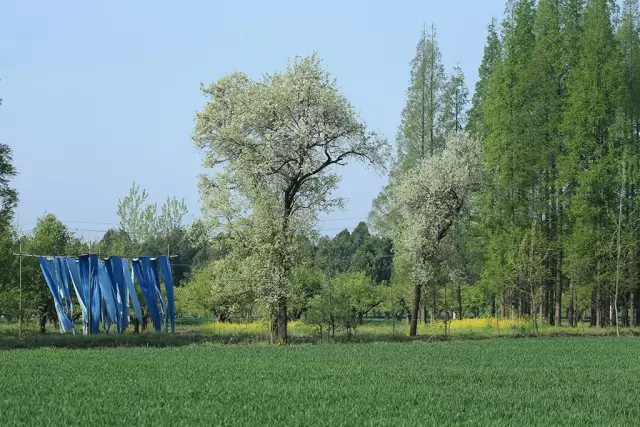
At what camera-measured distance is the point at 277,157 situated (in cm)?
3300

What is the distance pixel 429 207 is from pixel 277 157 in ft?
30.3

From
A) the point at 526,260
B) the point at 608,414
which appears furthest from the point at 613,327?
the point at 608,414

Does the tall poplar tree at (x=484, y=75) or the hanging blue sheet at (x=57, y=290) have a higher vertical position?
the tall poplar tree at (x=484, y=75)

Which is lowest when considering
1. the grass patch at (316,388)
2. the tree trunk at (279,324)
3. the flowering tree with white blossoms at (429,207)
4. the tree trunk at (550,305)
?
the grass patch at (316,388)

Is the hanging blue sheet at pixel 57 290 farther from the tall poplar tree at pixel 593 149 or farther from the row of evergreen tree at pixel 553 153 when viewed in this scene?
the tall poplar tree at pixel 593 149

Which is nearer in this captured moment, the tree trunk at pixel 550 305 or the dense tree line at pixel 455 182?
the dense tree line at pixel 455 182

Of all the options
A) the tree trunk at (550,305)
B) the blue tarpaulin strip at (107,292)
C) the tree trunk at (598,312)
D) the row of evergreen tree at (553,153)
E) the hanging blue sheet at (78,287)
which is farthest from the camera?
the tree trunk at (550,305)

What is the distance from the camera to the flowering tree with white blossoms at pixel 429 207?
38125 mm

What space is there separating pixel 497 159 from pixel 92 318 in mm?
25512

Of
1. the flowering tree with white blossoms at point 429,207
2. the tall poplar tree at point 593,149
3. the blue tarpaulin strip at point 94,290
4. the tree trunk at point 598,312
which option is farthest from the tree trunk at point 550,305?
the blue tarpaulin strip at point 94,290

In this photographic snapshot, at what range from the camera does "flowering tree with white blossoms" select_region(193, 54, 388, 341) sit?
3247 centimetres

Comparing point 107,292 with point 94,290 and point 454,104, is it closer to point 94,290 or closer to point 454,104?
point 94,290

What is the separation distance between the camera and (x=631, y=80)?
4450cm

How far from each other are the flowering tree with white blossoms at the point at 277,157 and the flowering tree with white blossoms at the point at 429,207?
556cm
